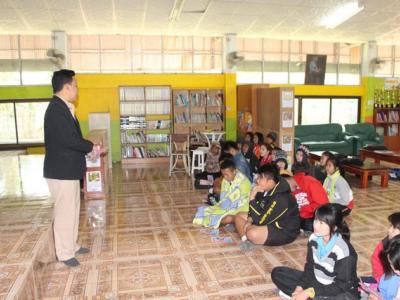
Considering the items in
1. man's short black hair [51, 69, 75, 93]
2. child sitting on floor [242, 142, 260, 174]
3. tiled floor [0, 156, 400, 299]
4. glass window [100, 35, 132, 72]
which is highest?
glass window [100, 35, 132, 72]

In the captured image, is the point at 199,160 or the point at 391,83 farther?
the point at 391,83

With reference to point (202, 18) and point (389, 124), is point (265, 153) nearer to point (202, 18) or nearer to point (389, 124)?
A: point (202, 18)

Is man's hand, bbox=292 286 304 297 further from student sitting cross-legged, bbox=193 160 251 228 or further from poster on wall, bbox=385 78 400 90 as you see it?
poster on wall, bbox=385 78 400 90

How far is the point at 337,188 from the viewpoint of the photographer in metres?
A: 4.38

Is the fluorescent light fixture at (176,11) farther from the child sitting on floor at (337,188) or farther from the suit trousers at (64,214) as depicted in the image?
the suit trousers at (64,214)

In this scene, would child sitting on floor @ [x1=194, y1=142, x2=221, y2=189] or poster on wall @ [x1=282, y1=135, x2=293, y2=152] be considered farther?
poster on wall @ [x1=282, y1=135, x2=293, y2=152]

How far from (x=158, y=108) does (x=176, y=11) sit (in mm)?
2731

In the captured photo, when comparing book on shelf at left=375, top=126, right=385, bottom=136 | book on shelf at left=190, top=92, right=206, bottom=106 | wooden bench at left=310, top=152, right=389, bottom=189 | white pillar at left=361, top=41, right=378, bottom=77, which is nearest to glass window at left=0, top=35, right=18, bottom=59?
book on shelf at left=190, top=92, right=206, bottom=106

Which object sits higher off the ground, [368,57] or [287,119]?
[368,57]

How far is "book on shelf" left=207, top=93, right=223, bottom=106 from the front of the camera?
927 cm

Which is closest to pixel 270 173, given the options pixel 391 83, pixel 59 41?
pixel 59 41

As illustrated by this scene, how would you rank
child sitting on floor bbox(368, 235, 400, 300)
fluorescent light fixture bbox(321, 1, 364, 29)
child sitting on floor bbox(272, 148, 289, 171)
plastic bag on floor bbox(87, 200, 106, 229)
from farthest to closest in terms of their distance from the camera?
fluorescent light fixture bbox(321, 1, 364, 29) → child sitting on floor bbox(272, 148, 289, 171) → plastic bag on floor bbox(87, 200, 106, 229) → child sitting on floor bbox(368, 235, 400, 300)

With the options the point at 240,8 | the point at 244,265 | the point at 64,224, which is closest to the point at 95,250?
the point at 64,224

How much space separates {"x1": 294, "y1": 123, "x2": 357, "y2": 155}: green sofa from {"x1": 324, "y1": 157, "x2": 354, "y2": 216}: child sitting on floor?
4335 millimetres
